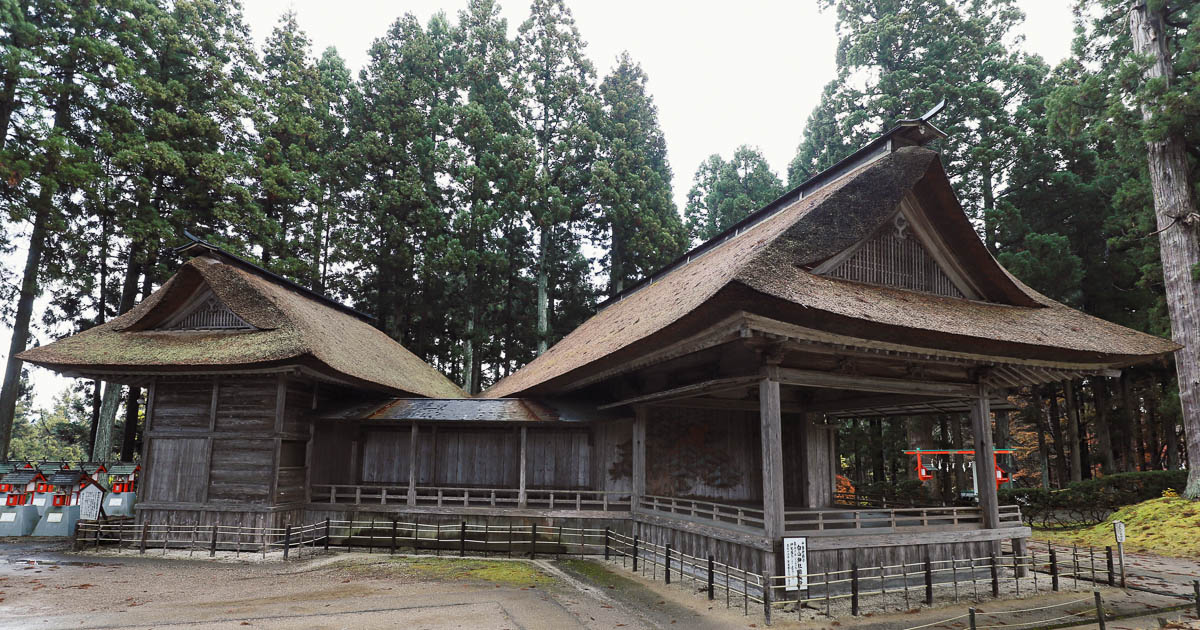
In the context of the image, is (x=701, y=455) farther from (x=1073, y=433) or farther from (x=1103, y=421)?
(x=1103, y=421)

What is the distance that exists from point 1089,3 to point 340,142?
3091 centimetres

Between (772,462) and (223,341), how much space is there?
13155 mm

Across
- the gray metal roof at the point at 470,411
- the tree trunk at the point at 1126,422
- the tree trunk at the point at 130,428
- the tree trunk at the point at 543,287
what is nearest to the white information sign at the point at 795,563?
the gray metal roof at the point at 470,411

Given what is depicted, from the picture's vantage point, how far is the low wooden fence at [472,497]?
15.5m

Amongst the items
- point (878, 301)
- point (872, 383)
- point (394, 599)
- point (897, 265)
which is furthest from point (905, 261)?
point (394, 599)

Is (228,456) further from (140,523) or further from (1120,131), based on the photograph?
(1120,131)

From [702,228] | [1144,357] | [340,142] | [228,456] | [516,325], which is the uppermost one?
[340,142]

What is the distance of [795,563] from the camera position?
9.27 metres

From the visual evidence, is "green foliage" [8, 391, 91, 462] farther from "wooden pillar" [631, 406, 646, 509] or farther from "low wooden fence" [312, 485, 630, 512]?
"wooden pillar" [631, 406, 646, 509]

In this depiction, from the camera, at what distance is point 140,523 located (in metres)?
15.0

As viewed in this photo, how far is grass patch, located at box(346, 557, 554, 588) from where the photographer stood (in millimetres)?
11672

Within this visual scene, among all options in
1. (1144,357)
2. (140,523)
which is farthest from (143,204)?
(1144,357)

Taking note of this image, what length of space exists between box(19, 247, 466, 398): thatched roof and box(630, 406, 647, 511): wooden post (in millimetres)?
7252

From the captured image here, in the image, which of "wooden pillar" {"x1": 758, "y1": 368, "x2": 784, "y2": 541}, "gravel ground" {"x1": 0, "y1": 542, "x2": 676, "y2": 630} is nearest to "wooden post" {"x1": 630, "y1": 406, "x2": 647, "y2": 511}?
"gravel ground" {"x1": 0, "y1": 542, "x2": 676, "y2": 630}
